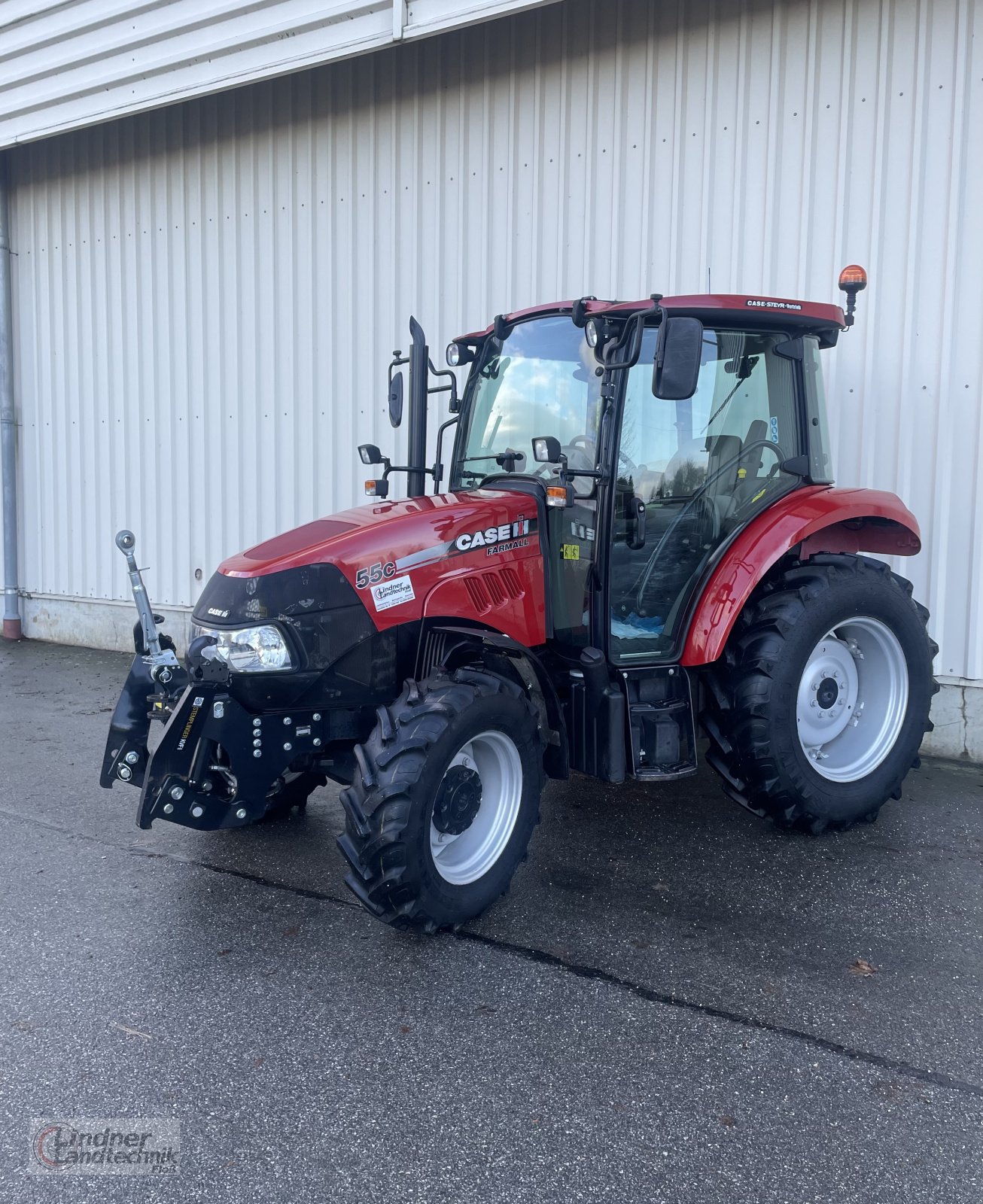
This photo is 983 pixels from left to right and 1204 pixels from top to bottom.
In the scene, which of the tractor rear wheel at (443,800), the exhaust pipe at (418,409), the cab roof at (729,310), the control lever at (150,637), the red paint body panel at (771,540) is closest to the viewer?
the tractor rear wheel at (443,800)

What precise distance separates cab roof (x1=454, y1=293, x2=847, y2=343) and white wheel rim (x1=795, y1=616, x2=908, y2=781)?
1332 millimetres

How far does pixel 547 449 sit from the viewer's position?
3920 millimetres

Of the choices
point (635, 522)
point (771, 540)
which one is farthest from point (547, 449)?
point (771, 540)

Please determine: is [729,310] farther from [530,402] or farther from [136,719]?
[136,719]

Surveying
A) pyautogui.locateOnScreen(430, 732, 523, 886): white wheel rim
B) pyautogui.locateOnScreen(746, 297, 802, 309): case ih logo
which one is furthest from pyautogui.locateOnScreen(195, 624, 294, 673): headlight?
pyautogui.locateOnScreen(746, 297, 802, 309): case ih logo

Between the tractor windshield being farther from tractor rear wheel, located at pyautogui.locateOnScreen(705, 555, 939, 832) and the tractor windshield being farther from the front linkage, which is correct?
the front linkage

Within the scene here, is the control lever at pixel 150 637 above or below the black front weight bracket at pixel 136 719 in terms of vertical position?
above

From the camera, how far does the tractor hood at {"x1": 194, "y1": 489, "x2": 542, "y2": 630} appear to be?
3.70m

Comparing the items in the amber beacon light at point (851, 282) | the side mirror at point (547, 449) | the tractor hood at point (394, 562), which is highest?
the amber beacon light at point (851, 282)

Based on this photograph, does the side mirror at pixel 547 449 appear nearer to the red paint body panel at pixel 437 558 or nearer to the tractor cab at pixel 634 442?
the tractor cab at pixel 634 442

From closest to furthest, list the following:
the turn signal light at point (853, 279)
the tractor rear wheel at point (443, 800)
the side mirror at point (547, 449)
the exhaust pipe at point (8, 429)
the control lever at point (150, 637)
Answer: the tractor rear wheel at point (443, 800), the control lever at point (150, 637), the side mirror at point (547, 449), the turn signal light at point (853, 279), the exhaust pipe at point (8, 429)

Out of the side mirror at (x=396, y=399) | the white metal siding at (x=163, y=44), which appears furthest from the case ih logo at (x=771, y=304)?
the white metal siding at (x=163, y=44)

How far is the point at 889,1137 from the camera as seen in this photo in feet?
8.45

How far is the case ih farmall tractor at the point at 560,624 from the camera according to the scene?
11.8ft
